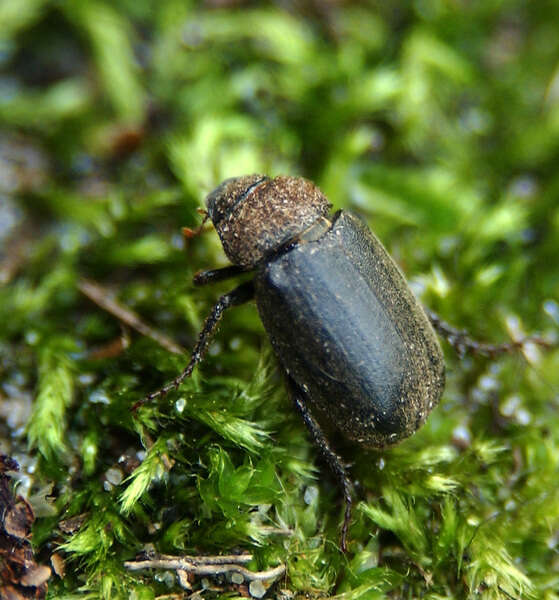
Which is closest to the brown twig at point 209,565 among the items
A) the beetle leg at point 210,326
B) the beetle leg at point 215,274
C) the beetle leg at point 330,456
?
the beetle leg at point 330,456

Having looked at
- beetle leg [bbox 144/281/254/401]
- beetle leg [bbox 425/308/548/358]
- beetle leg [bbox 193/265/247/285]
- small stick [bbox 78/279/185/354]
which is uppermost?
beetle leg [bbox 193/265/247/285]

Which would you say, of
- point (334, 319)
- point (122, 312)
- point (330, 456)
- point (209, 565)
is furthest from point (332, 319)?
point (122, 312)

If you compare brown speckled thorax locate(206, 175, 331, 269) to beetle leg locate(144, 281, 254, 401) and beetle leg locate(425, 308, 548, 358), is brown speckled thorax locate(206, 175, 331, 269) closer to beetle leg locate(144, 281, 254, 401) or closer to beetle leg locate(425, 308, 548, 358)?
beetle leg locate(144, 281, 254, 401)

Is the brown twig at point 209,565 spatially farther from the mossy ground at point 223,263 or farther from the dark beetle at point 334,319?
the dark beetle at point 334,319

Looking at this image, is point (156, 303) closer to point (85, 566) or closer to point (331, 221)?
point (331, 221)

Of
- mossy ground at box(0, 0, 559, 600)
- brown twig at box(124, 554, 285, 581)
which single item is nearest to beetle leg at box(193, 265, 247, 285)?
mossy ground at box(0, 0, 559, 600)

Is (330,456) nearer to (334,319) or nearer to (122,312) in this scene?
(334,319)
